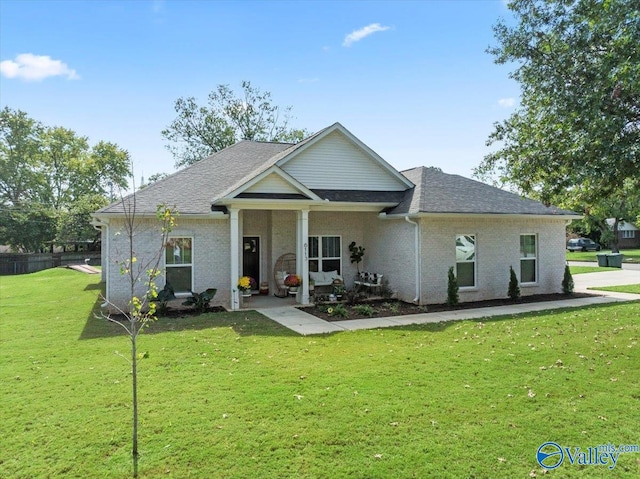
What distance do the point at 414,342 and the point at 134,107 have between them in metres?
15.2

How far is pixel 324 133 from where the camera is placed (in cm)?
1502

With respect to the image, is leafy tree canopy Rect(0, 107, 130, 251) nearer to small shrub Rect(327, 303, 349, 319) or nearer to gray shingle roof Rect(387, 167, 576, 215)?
gray shingle roof Rect(387, 167, 576, 215)

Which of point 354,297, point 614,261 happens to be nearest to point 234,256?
point 354,297

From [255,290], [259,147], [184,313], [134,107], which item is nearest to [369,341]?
[184,313]

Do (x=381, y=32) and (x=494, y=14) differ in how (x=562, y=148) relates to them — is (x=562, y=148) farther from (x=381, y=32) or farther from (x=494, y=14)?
(x=381, y=32)

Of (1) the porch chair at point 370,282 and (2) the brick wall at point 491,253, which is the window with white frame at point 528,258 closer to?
(2) the brick wall at point 491,253

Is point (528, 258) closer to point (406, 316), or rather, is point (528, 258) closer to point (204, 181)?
point (406, 316)

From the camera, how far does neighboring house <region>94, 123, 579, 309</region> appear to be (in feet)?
42.3

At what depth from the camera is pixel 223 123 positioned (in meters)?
37.5

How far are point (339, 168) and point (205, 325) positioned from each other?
25.1 ft

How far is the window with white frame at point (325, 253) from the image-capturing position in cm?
1587

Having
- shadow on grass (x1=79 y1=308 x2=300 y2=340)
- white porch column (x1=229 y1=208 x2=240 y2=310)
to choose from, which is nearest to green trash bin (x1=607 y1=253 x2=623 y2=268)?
shadow on grass (x1=79 y1=308 x2=300 y2=340)

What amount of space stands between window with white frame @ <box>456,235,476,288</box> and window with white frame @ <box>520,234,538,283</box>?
2.28 metres

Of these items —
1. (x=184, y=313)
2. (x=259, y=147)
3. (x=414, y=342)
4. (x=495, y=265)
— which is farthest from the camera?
(x=259, y=147)
